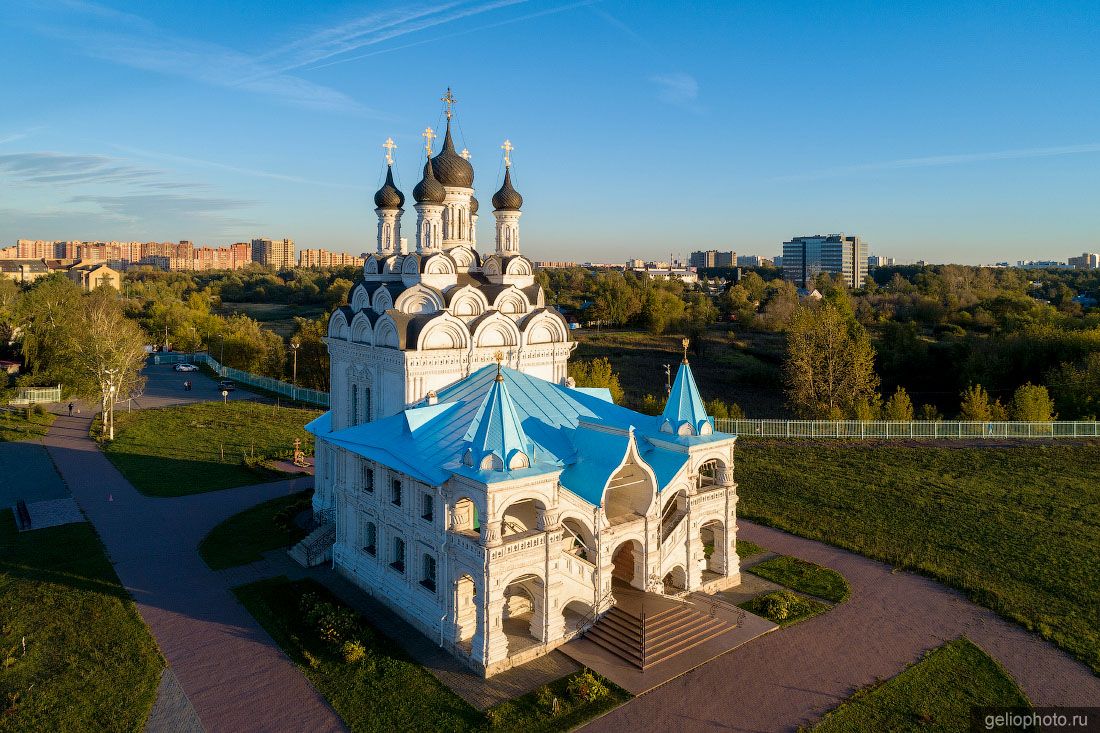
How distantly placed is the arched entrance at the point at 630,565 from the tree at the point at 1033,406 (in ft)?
78.2

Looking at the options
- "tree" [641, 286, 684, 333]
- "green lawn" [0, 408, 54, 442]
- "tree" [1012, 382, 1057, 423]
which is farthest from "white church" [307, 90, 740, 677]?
"tree" [641, 286, 684, 333]

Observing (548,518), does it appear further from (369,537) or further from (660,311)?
(660,311)

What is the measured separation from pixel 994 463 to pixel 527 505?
67.3 feet

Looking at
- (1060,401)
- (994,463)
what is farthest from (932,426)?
(1060,401)

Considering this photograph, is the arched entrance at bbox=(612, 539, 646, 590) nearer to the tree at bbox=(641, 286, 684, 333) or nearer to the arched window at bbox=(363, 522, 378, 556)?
the arched window at bbox=(363, 522, 378, 556)

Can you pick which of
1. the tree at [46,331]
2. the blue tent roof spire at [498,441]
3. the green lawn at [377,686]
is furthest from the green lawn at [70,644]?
the tree at [46,331]

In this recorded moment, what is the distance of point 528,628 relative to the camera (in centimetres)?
1423

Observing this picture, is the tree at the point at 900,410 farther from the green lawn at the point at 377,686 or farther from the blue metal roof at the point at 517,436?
the green lawn at the point at 377,686

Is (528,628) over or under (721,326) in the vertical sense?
under

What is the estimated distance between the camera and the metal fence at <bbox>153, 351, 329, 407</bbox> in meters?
42.1

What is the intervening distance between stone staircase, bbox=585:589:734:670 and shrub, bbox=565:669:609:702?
1.13m

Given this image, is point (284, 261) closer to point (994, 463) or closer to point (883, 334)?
point (883, 334)

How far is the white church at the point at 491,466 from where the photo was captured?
13.2m

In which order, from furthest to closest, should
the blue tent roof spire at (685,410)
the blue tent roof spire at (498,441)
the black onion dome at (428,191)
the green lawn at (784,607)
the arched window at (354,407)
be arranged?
the black onion dome at (428,191) < the arched window at (354,407) < the blue tent roof spire at (685,410) < the green lawn at (784,607) < the blue tent roof spire at (498,441)
